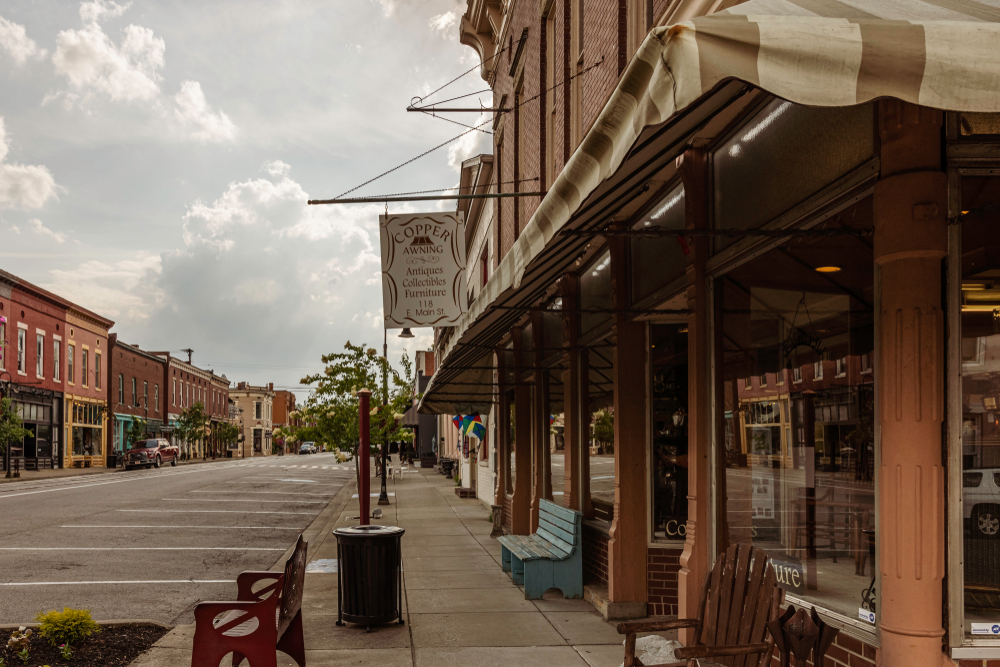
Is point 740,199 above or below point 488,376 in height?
above

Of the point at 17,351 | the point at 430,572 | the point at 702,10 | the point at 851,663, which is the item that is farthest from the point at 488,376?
the point at 17,351

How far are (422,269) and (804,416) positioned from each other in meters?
7.20

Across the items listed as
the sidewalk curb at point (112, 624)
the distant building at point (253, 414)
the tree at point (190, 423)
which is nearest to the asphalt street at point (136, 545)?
the sidewalk curb at point (112, 624)

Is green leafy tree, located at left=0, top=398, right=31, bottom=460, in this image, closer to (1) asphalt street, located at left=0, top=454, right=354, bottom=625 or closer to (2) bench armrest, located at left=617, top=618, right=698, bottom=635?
(1) asphalt street, located at left=0, top=454, right=354, bottom=625

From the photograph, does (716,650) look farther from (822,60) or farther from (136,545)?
(136,545)

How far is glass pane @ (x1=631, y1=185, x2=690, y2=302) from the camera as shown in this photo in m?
7.31

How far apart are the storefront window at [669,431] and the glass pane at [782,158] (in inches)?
95.4

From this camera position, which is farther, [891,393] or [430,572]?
[430,572]

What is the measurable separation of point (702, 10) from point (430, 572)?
26.3ft

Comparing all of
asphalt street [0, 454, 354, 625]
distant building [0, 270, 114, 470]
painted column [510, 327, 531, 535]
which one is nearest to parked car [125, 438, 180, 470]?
distant building [0, 270, 114, 470]

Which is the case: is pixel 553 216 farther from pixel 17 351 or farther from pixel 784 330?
pixel 17 351

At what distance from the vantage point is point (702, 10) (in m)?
6.06

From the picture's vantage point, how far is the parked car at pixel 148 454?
1965 inches

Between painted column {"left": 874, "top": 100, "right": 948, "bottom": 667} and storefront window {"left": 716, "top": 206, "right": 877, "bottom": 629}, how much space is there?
378 millimetres
